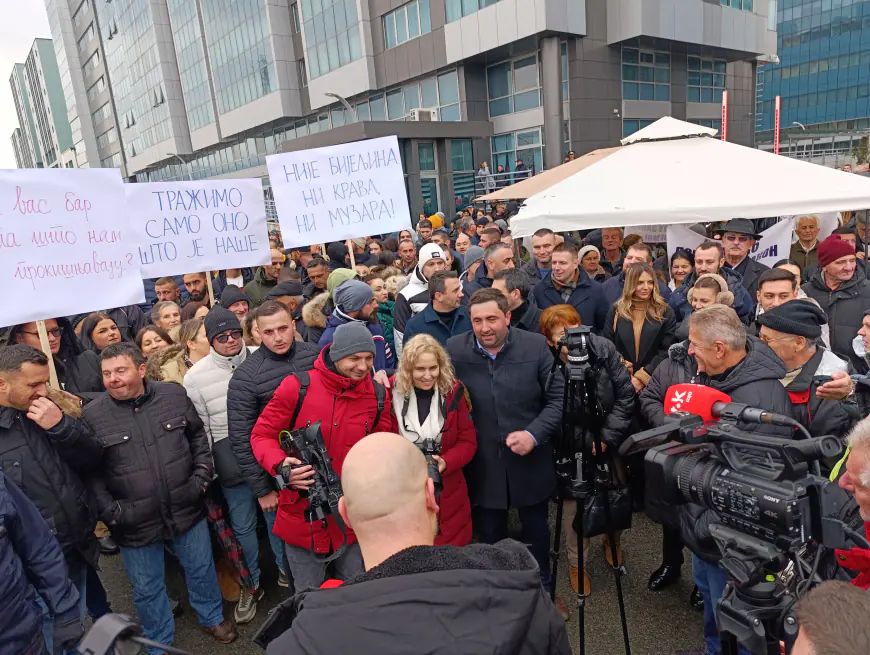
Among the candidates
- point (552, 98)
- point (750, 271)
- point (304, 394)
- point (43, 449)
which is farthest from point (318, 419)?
point (552, 98)

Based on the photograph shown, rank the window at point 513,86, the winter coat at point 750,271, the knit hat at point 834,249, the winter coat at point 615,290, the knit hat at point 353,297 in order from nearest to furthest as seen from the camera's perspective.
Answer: the knit hat at point 353,297, the knit hat at point 834,249, the winter coat at point 615,290, the winter coat at point 750,271, the window at point 513,86

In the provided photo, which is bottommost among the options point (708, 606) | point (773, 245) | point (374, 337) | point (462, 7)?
point (708, 606)

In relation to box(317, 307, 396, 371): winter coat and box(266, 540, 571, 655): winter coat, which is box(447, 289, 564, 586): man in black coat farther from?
box(266, 540, 571, 655): winter coat

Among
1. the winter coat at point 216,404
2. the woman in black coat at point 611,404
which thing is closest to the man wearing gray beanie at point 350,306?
the winter coat at point 216,404

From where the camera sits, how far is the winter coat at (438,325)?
13.1 ft

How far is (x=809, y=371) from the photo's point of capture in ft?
8.80

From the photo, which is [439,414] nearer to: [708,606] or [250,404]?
[250,404]

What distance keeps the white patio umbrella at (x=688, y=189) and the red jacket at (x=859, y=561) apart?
2.61 m

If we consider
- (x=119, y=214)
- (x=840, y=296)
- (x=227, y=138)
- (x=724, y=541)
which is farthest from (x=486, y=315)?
(x=227, y=138)

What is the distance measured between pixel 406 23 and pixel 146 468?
27.3 metres

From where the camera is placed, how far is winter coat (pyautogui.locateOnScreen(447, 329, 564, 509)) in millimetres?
3162

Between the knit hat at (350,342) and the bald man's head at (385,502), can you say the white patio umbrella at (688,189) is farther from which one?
the bald man's head at (385,502)

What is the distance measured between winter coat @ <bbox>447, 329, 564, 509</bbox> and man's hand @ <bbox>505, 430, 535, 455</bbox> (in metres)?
0.09

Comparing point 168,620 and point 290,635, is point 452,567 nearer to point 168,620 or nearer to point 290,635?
point 290,635
